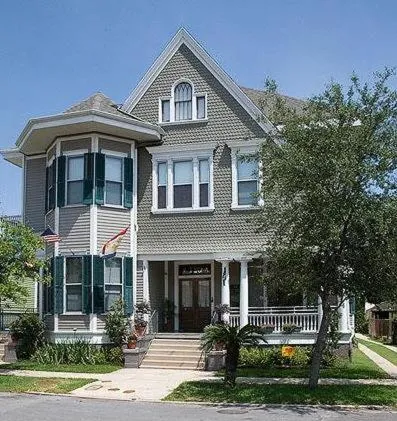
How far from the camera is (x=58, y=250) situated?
23.4 m

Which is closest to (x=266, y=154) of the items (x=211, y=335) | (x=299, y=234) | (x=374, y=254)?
(x=299, y=234)

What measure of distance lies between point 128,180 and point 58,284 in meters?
4.42

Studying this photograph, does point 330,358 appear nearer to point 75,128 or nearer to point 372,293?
point 372,293

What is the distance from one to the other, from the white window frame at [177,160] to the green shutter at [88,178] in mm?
2350

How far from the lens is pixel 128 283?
23.7m

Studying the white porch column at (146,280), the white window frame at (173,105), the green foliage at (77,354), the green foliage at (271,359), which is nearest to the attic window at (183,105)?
the white window frame at (173,105)

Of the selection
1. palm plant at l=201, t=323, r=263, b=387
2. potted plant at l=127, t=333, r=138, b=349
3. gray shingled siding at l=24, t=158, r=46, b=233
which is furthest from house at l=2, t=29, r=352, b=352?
palm plant at l=201, t=323, r=263, b=387

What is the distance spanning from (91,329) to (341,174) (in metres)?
11.6

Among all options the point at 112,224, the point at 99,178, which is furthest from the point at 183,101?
the point at 112,224

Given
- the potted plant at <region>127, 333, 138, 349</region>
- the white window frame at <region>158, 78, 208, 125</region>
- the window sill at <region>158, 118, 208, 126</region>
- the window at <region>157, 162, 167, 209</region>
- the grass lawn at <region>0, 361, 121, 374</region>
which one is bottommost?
the grass lawn at <region>0, 361, 121, 374</region>

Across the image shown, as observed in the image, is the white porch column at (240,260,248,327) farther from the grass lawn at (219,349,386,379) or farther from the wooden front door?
the grass lawn at (219,349,386,379)

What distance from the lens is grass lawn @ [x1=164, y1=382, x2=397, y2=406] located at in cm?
1461

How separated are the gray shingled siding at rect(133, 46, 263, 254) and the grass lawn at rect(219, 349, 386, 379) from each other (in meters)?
4.80

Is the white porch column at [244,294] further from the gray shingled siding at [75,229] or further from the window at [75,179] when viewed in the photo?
the window at [75,179]
